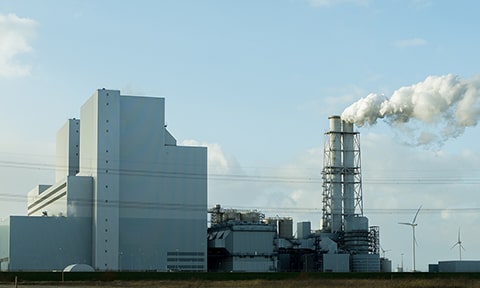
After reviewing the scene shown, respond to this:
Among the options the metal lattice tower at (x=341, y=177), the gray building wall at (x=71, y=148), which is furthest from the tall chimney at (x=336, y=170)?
the gray building wall at (x=71, y=148)

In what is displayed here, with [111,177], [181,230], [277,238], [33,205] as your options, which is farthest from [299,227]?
[33,205]

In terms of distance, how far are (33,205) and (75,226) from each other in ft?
112

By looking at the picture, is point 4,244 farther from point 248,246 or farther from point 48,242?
point 248,246

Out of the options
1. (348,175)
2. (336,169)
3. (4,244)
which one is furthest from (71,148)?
(348,175)

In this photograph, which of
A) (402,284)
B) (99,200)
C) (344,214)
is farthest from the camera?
(344,214)

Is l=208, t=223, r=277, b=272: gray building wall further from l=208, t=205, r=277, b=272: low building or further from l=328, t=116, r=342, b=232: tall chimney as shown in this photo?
l=328, t=116, r=342, b=232: tall chimney

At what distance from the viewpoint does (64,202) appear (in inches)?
3925

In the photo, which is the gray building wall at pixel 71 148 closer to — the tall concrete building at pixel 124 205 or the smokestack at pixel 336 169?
the tall concrete building at pixel 124 205

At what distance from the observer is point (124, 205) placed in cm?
9650

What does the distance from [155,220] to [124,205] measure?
4.06 metres

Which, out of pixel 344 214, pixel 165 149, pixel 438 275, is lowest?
pixel 438 275

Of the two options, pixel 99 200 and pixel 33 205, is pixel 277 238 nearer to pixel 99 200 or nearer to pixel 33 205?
pixel 99 200

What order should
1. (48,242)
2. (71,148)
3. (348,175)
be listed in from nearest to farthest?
(48,242)
(348,175)
(71,148)

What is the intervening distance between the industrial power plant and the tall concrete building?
0.12 metres
